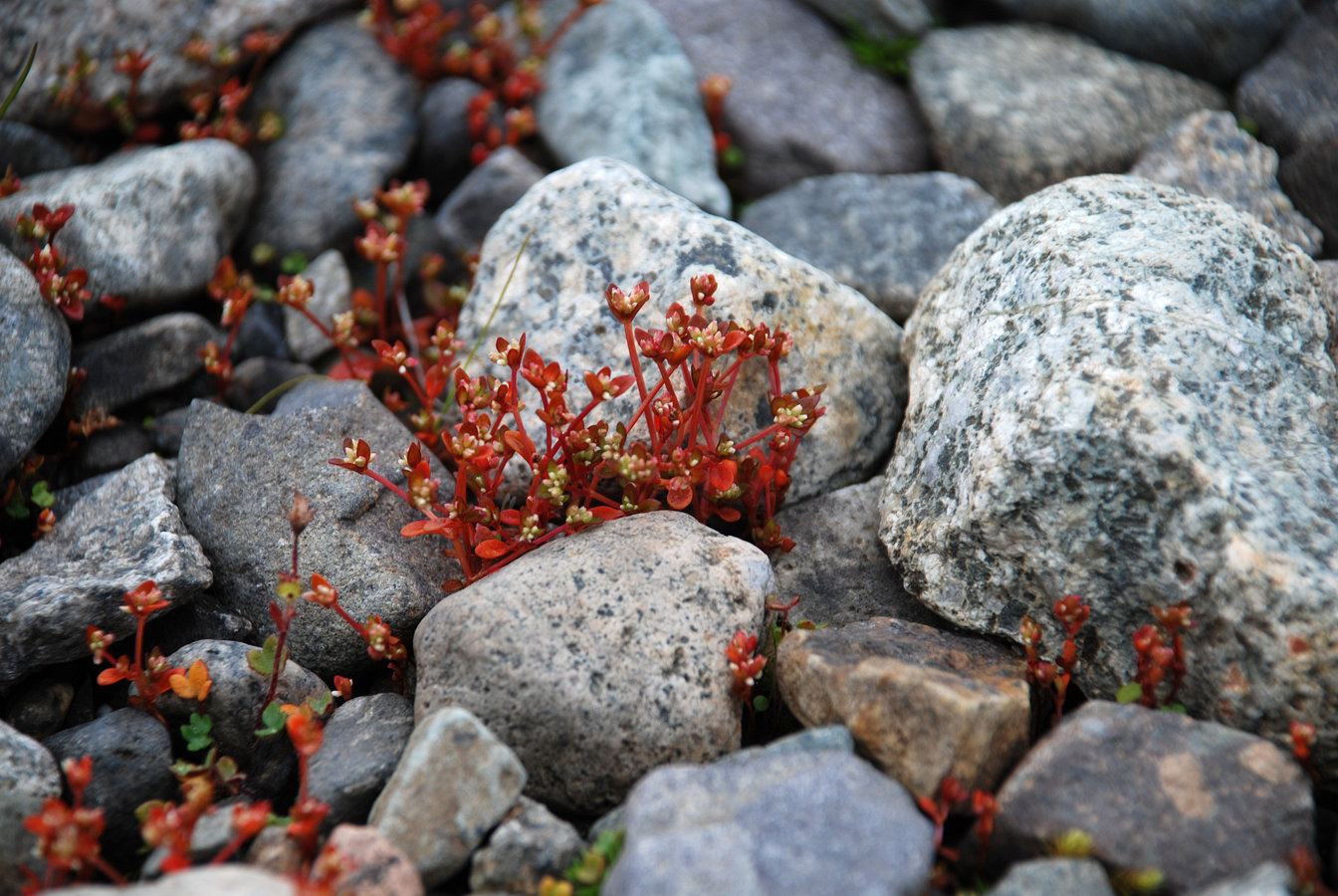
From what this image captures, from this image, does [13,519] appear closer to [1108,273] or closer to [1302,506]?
[1108,273]

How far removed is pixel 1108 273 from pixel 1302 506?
44.1 inches

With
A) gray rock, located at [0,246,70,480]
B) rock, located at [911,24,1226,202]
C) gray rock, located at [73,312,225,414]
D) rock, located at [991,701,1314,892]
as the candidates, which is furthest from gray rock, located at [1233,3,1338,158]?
gray rock, located at [0,246,70,480]

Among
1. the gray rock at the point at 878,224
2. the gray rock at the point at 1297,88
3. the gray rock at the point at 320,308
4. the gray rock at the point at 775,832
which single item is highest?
the gray rock at the point at 1297,88

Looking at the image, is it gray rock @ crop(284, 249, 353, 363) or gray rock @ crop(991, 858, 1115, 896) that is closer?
gray rock @ crop(991, 858, 1115, 896)

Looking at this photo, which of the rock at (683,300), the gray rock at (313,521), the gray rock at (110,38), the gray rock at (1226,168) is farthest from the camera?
the gray rock at (110,38)

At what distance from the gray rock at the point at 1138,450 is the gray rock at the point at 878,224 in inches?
44.0

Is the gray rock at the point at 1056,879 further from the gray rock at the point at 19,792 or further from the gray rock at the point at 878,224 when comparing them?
the gray rock at the point at 878,224

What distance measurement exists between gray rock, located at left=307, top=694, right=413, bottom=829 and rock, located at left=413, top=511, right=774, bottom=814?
0.17 metres

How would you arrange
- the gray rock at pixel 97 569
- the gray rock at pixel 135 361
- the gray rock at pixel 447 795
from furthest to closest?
the gray rock at pixel 135 361, the gray rock at pixel 97 569, the gray rock at pixel 447 795

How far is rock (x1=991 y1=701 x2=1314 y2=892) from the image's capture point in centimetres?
287

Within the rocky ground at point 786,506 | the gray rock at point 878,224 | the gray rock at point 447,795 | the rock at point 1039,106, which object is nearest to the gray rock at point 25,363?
the rocky ground at point 786,506

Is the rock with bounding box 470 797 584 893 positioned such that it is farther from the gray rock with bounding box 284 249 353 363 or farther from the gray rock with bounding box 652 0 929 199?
the gray rock with bounding box 652 0 929 199

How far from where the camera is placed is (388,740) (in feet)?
11.4

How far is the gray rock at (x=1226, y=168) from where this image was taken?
5191 mm
